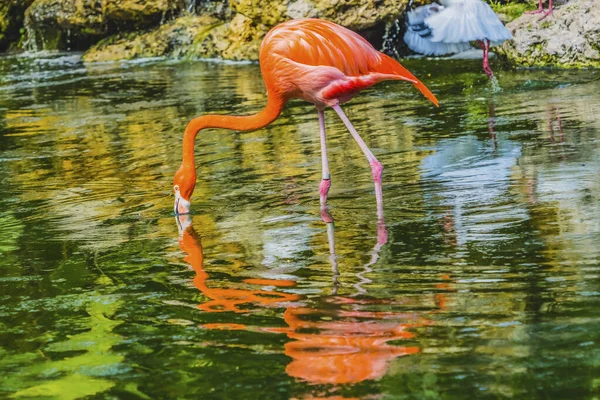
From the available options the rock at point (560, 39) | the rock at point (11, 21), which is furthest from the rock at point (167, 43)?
the rock at point (560, 39)

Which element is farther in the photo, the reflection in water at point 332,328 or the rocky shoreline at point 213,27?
the rocky shoreline at point 213,27

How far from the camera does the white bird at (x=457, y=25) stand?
9453mm

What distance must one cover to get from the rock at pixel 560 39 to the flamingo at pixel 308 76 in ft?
17.0

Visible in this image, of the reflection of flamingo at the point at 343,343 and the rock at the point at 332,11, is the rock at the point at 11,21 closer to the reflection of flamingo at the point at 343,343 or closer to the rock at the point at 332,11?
the rock at the point at 332,11

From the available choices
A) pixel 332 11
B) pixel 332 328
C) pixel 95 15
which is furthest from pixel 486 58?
pixel 95 15

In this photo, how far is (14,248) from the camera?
17.2 ft

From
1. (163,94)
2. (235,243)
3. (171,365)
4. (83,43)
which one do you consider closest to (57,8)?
(83,43)

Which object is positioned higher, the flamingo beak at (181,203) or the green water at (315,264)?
the flamingo beak at (181,203)

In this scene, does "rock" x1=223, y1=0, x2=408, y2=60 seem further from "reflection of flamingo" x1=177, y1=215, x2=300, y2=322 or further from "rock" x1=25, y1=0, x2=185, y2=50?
"reflection of flamingo" x1=177, y1=215, x2=300, y2=322

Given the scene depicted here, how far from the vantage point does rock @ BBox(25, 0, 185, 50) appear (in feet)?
54.4

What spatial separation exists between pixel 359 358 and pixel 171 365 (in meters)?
0.62

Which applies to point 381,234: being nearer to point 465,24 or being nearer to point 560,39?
point 465,24

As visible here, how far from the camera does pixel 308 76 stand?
5516 mm

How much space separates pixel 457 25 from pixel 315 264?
221 inches
